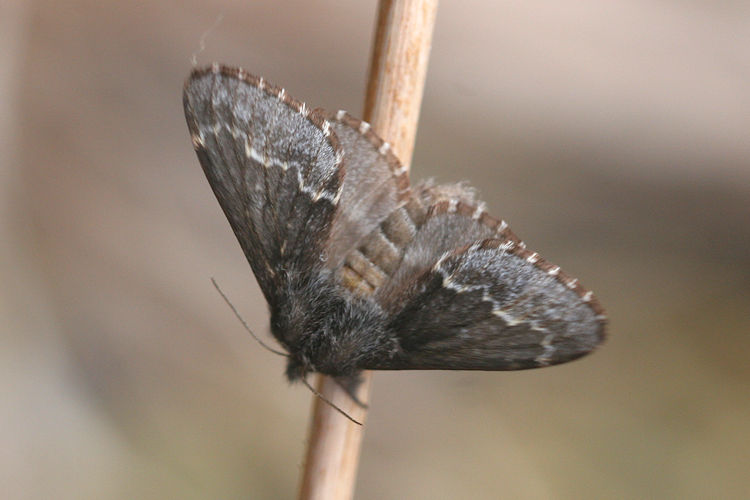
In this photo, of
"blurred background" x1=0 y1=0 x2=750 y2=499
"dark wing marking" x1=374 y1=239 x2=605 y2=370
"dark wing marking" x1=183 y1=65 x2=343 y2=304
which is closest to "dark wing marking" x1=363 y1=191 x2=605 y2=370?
"dark wing marking" x1=374 y1=239 x2=605 y2=370

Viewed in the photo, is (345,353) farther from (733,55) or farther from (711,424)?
(733,55)

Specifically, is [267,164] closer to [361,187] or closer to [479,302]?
[361,187]

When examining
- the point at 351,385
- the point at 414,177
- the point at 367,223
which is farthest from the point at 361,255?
the point at 414,177

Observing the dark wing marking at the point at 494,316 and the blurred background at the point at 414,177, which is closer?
the dark wing marking at the point at 494,316

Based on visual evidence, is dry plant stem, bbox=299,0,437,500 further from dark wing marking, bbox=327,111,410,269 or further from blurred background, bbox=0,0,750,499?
blurred background, bbox=0,0,750,499

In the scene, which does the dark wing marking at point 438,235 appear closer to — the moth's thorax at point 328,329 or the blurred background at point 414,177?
the moth's thorax at point 328,329

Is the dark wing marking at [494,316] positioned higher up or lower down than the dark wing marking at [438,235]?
lower down

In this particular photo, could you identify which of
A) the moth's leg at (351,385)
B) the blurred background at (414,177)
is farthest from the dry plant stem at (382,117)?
the blurred background at (414,177)
